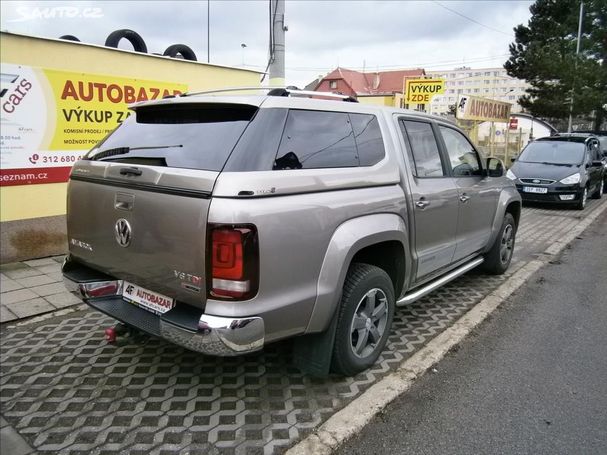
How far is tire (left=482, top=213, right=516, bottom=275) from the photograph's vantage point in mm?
5508

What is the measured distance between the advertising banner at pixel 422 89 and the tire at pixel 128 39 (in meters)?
6.68

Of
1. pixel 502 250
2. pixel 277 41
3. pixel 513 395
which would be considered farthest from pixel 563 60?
pixel 513 395

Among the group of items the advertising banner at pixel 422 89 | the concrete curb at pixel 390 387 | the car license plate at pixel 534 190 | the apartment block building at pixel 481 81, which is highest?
the apartment block building at pixel 481 81

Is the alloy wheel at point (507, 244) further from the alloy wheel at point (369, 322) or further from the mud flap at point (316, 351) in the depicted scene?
the mud flap at point (316, 351)

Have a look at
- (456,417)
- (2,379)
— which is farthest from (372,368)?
(2,379)

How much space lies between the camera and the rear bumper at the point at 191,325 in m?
2.40

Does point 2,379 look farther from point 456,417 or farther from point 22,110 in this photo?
point 22,110

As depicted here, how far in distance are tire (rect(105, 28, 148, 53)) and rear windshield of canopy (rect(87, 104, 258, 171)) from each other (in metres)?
3.96

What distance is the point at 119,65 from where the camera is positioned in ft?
20.7

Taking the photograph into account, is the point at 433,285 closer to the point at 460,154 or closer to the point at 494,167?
the point at 460,154

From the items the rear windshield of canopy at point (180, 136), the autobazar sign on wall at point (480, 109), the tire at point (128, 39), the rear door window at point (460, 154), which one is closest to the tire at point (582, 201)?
the rear door window at point (460, 154)

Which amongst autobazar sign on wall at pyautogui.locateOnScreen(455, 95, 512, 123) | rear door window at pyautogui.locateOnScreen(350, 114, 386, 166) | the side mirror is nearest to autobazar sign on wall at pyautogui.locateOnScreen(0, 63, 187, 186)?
rear door window at pyautogui.locateOnScreen(350, 114, 386, 166)

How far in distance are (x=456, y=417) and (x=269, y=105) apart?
7.27 feet

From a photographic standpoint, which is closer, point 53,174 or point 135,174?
point 135,174
